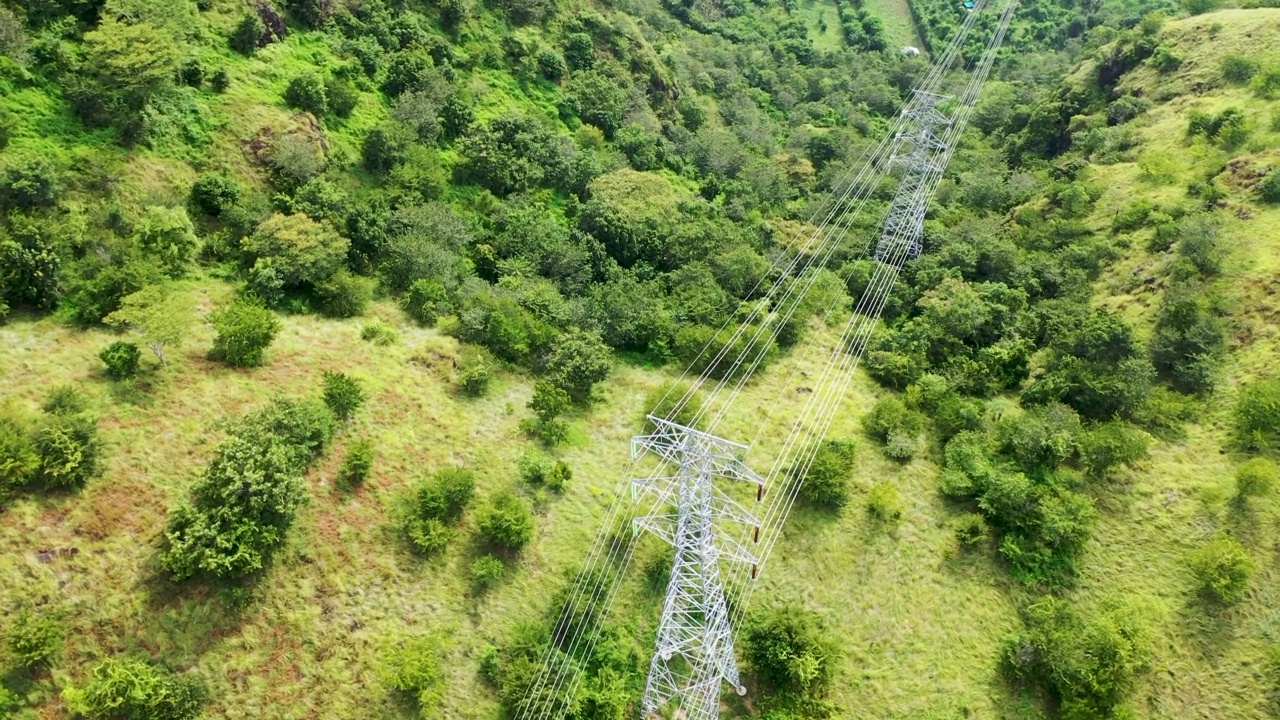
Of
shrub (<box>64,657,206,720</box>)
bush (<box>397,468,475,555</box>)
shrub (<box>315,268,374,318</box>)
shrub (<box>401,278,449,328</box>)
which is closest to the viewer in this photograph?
shrub (<box>64,657,206,720</box>)

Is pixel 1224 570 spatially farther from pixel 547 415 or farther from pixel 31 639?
pixel 31 639

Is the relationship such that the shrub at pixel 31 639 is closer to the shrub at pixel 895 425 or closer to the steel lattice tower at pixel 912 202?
the shrub at pixel 895 425

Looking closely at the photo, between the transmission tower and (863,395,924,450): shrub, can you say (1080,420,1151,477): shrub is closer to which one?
(863,395,924,450): shrub

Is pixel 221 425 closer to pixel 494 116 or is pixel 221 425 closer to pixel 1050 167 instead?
pixel 494 116

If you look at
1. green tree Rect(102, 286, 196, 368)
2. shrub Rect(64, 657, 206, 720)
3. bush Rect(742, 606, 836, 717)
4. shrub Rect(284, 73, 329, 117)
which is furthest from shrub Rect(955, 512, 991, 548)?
shrub Rect(284, 73, 329, 117)

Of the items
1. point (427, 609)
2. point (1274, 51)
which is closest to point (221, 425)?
point (427, 609)

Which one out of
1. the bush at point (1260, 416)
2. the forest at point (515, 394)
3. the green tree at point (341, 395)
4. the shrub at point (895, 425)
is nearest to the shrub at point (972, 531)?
the forest at point (515, 394)

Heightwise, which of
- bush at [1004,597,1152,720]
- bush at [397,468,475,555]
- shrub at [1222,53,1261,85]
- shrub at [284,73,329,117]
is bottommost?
bush at [1004,597,1152,720]
